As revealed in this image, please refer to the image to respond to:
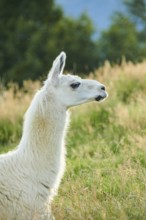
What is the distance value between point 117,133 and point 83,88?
3405 millimetres

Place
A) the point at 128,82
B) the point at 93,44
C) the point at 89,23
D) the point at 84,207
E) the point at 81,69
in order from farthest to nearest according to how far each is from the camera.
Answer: the point at 89,23 → the point at 93,44 → the point at 81,69 → the point at 128,82 → the point at 84,207

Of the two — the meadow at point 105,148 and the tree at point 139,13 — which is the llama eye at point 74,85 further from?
the tree at point 139,13

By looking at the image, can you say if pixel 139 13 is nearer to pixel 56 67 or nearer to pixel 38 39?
pixel 38 39

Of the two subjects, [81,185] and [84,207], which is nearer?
[84,207]

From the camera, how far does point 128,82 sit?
13.4 meters

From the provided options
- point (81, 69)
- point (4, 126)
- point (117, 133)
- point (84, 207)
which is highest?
point (84, 207)

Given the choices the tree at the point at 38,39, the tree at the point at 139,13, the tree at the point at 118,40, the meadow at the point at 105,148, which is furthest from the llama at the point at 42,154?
the tree at the point at 139,13

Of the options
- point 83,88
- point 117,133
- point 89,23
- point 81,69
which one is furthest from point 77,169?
point 89,23

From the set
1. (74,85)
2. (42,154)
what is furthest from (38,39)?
(42,154)

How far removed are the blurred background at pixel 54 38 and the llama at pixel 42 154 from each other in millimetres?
27879

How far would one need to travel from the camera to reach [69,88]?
24.8 ft

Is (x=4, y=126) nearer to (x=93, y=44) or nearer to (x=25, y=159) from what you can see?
(x=25, y=159)

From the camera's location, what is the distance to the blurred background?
3831cm

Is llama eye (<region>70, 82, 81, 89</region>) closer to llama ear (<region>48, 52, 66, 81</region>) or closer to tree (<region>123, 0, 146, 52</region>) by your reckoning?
llama ear (<region>48, 52, 66, 81</region>)
